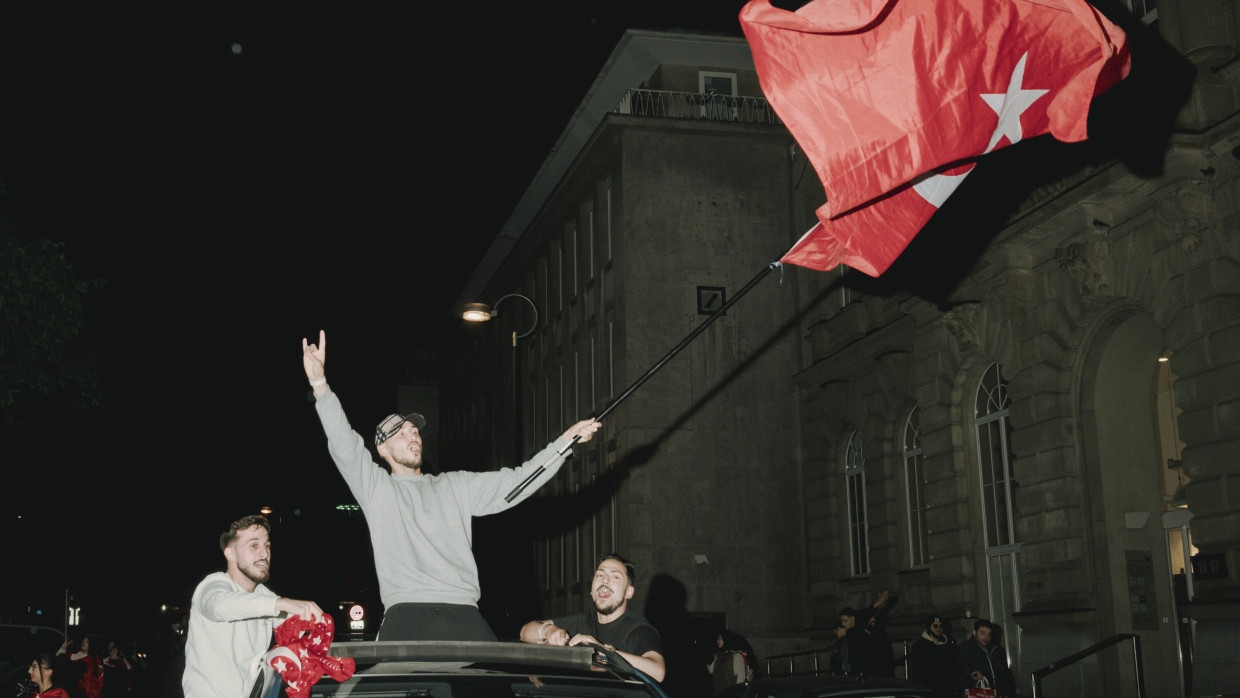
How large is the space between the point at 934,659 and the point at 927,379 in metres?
7.33

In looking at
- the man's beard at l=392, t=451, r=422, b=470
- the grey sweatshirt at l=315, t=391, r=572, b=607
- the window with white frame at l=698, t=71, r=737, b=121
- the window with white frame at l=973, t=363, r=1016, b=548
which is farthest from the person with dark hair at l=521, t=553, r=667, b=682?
the window with white frame at l=698, t=71, r=737, b=121

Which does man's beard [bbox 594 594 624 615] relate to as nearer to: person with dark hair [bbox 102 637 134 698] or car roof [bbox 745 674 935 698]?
car roof [bbox 745 674 935 698]

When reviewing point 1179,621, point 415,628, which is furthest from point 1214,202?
point 415,628

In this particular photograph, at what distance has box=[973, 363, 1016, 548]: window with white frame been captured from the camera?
74.6 ft

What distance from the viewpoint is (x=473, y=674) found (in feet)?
14.3

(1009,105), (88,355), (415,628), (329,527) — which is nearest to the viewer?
(415,628)

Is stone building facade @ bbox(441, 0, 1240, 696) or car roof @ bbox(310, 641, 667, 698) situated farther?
stone building facade @ bbox(441, 0, 1240, 696)

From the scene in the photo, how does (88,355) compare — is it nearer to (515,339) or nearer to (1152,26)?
(515,339)

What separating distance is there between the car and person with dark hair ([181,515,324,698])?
1.86 metres

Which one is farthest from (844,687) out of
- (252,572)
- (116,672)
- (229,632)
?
(116,672)

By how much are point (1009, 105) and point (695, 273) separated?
24.4 meters

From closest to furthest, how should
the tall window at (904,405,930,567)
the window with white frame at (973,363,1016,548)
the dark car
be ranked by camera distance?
the dark car, the window with white frame at (973,363,1016,548), the tall window at (904,405,930,567)

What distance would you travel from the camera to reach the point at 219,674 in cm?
682

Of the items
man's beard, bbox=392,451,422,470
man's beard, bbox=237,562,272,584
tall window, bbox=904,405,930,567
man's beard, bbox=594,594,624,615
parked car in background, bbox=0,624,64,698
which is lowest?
parked car in background, bbox=0,624,64,698
